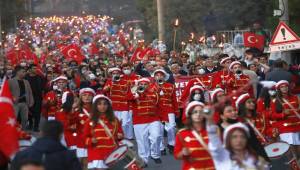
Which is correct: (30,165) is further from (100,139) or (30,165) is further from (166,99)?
(166,99)

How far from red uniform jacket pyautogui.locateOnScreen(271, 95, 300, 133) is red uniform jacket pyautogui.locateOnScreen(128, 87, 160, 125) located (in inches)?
113

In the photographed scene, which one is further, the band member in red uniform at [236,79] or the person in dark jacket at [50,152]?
the band member in red uniform at [236,79]

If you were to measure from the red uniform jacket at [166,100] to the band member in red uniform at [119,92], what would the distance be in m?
1.04

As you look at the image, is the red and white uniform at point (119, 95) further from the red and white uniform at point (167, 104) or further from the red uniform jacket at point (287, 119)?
the red uniform jacket at point (287, 119)

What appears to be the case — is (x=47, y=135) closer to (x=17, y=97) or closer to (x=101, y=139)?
(x=101, y=139)

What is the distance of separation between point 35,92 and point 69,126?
9710 mm

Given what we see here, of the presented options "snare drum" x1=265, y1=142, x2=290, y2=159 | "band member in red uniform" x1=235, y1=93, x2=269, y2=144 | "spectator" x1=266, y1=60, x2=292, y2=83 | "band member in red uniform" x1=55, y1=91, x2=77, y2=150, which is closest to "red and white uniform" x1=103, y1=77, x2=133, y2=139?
"spectator" x1=266, y1=60, x2=292, y2=83

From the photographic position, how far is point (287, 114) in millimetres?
15273

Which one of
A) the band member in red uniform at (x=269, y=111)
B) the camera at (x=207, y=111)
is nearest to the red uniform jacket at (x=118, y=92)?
the band member in red uniform at (x=269, y=111)

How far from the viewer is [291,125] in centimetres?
1534

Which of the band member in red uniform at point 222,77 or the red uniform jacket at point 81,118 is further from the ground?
the band member in red uniform at point 222,77

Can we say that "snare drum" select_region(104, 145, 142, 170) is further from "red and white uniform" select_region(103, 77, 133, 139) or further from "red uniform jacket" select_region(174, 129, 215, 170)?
"red and white uniform" select_region(103, 77, 133, 139)

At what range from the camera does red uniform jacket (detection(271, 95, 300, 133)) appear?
1523cm

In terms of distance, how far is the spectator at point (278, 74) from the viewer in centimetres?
1864
